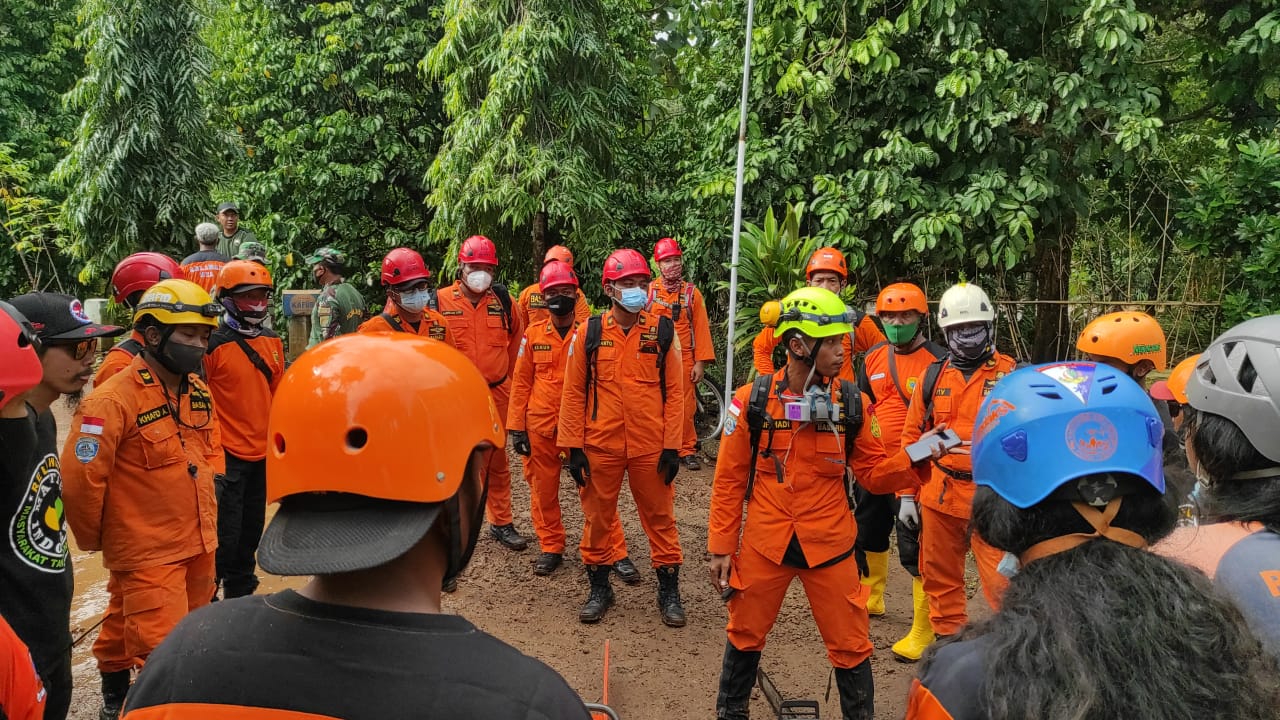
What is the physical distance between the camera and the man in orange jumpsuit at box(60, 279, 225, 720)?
3305 mm

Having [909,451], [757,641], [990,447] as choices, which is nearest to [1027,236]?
[909,451]

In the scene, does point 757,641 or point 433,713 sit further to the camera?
point 757,641

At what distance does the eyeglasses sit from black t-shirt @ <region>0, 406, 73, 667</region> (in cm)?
45

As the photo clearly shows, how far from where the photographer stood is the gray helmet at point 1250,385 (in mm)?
1813

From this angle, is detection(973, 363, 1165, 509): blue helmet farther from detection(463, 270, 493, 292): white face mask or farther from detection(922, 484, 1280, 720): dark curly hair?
detection(463, 270, 493, 292): white face mask

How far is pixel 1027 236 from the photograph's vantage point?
673 centimetres

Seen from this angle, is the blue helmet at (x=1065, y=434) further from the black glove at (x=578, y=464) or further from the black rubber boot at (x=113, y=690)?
the black rubber boot at (x=113, y=690)

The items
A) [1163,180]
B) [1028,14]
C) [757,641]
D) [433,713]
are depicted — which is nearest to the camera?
[433,713]

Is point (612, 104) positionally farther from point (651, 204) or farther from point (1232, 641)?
point (1232, 641)

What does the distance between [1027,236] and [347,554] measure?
22.7 feet

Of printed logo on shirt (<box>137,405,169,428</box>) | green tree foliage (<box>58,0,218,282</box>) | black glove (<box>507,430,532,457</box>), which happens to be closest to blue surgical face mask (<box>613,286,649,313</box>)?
black glove (<box>507,430,532,457</box>)

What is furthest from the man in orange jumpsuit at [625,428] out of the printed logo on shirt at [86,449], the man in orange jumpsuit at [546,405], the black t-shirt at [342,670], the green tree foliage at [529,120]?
the green tree foliage at [529,120]

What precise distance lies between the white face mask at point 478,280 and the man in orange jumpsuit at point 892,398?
3096 mm

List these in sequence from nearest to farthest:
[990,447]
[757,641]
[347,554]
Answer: [347,554]
[990,447]
[757,641]
